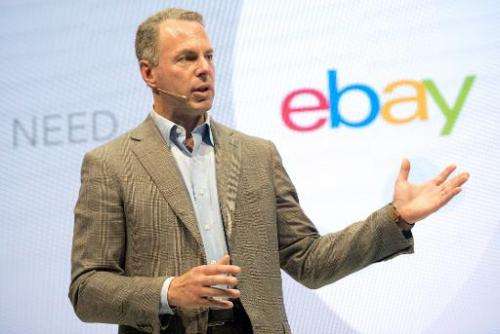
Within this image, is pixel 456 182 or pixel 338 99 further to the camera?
pixel 338 99

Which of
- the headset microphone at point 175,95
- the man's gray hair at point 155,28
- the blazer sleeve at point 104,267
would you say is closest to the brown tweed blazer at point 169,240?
the blazer sleeve at point 104,267

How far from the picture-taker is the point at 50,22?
393 cm

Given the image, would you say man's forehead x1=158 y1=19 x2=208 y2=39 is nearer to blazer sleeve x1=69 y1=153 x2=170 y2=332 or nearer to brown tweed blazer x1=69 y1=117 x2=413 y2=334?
brown tweed blazer x1=69 y1=117 x2=413 y2=334

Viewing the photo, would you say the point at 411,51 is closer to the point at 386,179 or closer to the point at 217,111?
the point at 386,179

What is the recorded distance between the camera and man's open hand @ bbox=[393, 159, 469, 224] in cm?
191

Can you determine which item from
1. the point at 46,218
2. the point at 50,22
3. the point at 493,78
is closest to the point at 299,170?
the point at 493,78

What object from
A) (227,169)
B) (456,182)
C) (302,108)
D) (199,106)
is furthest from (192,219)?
(302,108)

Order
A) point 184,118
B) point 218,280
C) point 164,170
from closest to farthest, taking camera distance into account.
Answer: point 218,280
point 164,170
point 184,118

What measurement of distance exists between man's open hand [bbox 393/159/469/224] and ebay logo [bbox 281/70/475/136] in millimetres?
1229

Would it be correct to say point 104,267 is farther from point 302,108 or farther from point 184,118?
point 302,108

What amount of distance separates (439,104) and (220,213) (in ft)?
4.73

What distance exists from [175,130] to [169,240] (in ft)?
1.05

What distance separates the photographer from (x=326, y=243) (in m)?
2.09

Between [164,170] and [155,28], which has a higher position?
[155,28]
